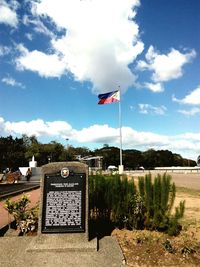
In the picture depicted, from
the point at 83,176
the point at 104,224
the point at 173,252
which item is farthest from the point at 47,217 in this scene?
the point at 173,252

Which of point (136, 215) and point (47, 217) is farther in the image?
point (136, 215)

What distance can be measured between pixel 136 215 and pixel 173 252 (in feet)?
5.87

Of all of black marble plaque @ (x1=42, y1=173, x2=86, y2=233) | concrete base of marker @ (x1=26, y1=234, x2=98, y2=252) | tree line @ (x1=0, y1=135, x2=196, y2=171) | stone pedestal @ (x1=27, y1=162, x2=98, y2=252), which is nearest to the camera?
concrete base of marker @ (x1=26, y1=234, x2=98, y2=252)

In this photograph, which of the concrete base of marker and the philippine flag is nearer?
the concrete base of marker

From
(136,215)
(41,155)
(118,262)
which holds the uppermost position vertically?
(41,155)

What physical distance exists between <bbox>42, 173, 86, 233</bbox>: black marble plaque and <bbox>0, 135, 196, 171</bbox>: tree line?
8027 centimetres

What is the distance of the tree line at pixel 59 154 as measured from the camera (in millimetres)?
91750

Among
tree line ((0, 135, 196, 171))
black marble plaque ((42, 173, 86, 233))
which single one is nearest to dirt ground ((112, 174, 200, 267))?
black marble plaque ((42, 173, 86, 233))

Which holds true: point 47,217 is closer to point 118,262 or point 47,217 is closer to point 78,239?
point 78,239

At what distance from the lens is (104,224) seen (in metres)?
7.84

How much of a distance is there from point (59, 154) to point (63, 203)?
100227 millimetres

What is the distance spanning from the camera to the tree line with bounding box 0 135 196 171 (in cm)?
9175

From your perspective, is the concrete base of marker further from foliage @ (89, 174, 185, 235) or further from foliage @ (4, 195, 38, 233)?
foliage @ (89, 174, 185, 235)

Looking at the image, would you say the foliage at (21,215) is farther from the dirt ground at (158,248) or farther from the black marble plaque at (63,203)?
the dirt ground at (158,248)
